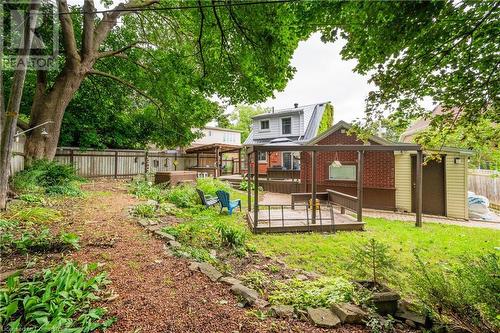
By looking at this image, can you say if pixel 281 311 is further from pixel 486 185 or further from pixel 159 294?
pixel 486 185

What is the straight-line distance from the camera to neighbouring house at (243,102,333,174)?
18141mm

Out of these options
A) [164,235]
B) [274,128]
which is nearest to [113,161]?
[274,128]

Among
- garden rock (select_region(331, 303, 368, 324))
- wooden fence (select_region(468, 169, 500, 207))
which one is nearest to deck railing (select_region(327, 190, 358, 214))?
garden rock (select_region(331, 303, 368, 324))

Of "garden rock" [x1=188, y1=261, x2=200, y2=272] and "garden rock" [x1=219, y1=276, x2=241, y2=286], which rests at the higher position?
"garden rock" [x1=188, y1=261, x2=200, y2=272]

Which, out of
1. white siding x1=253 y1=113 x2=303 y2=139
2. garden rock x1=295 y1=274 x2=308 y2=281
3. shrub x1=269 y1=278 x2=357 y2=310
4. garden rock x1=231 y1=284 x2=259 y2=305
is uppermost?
white siding x1=253 y1=113 x2=303 y2=139

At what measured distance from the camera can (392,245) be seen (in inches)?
232

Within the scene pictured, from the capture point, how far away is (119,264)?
10.0 ft

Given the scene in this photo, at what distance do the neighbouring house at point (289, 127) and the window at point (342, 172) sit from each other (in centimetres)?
477

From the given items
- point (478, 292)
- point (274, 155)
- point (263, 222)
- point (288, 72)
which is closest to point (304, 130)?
point (274, 155)

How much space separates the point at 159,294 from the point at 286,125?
18.2m

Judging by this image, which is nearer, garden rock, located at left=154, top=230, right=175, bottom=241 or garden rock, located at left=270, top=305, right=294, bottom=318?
garden rock, located at left=270, top=305, right=294, bottom=318

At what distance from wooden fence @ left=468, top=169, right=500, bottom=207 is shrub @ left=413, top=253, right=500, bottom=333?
44.5ft

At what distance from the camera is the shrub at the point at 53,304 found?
1.79 metres

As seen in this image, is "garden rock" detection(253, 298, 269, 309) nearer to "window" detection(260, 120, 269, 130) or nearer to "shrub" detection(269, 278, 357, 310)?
"shrub" detection(269, 278, 357, 310)
